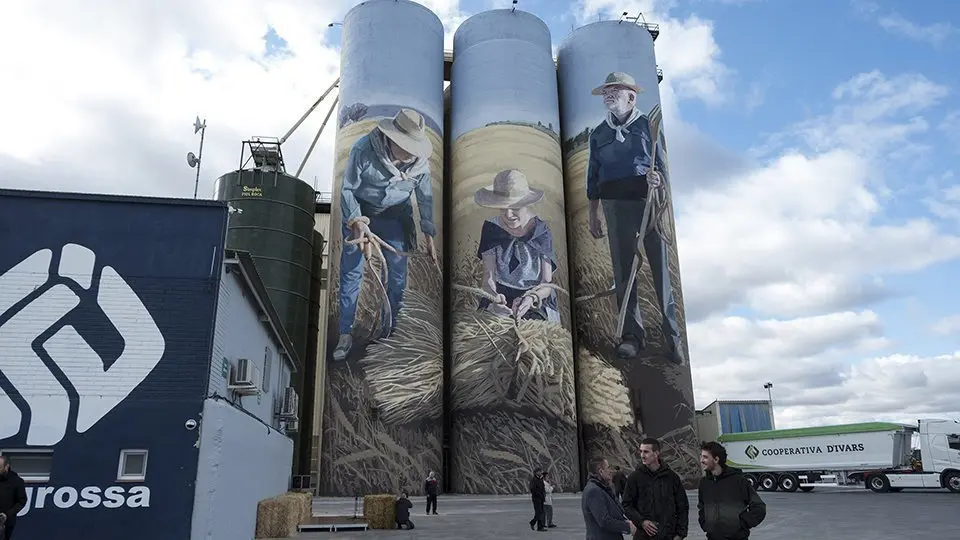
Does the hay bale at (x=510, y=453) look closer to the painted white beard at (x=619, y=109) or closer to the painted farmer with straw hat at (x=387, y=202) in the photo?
the painted farmer with straw hat at (x=387, y=202)

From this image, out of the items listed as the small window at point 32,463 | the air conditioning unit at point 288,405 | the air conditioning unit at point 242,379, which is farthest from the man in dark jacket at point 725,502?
the air conditioning unit at point 288,405

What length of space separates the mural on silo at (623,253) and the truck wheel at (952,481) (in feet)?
39.6

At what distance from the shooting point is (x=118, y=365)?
11.0m

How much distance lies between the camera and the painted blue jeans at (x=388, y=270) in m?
37.8

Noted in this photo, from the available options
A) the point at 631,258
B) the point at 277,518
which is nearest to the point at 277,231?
the point at 631,258

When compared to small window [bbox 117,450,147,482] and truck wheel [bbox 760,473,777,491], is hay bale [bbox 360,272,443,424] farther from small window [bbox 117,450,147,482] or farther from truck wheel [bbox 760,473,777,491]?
small window [bbox 117,450,147,482]

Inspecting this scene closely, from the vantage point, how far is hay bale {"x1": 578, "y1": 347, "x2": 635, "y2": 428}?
3847cm

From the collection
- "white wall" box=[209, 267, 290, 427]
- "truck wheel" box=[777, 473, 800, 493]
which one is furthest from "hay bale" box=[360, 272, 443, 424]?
"truck wheel" box=[777, 473, 800, 493]

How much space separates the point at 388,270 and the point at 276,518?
23.7 m

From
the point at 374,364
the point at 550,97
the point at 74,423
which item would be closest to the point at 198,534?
the point at 74,423

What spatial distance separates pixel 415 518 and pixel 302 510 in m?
4.56

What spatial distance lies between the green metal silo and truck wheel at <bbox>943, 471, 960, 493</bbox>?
34.3 metres

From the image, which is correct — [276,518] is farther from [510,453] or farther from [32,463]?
[510,453]

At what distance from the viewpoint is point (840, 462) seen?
32344 millimetres
